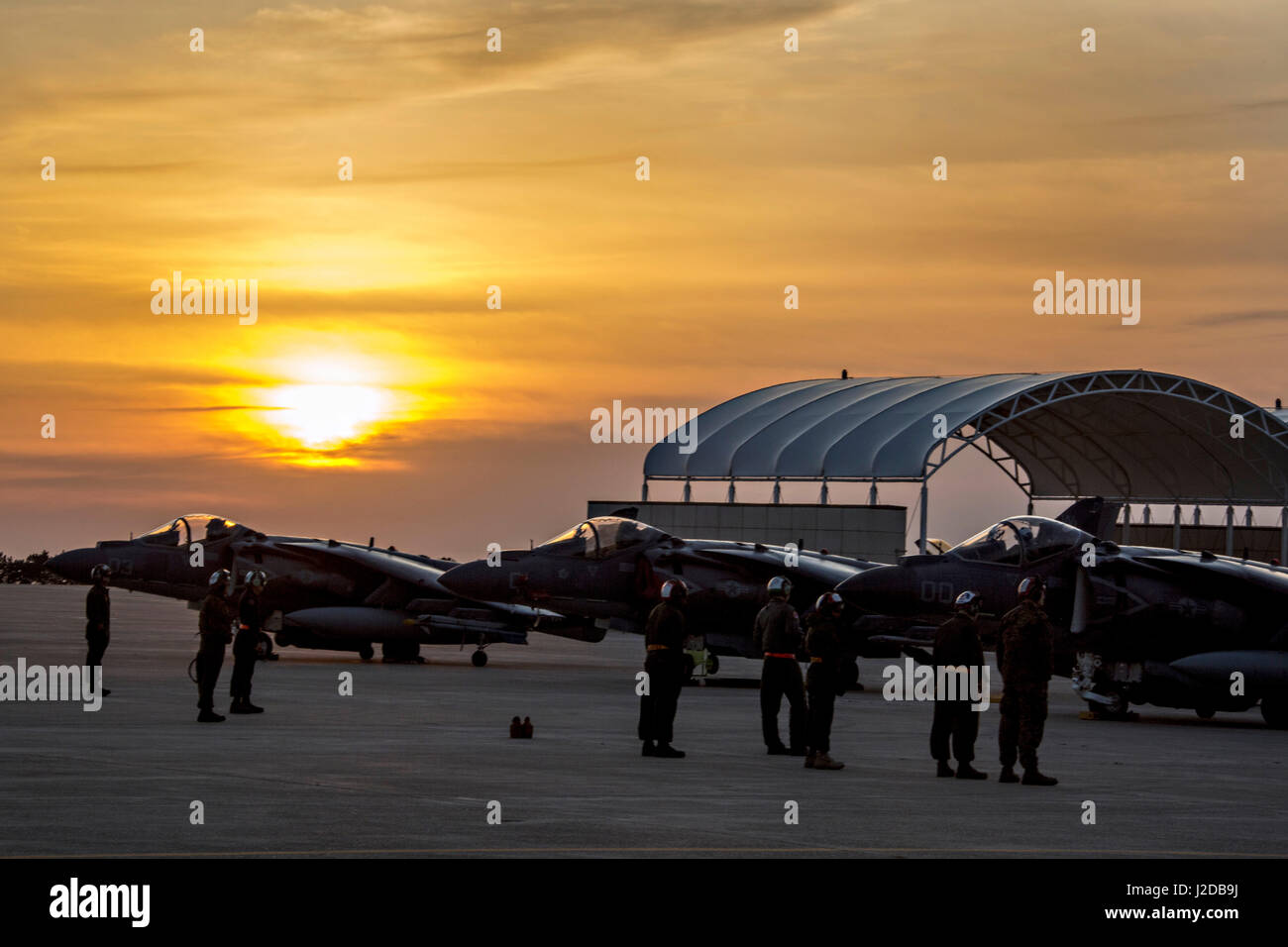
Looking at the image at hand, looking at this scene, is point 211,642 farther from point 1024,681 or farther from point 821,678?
→ point 1024,681

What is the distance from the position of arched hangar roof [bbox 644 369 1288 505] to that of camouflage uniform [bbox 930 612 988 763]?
3370cm

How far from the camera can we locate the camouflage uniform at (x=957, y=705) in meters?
16.5

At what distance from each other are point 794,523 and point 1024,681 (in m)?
38.3

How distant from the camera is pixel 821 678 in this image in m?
17.3

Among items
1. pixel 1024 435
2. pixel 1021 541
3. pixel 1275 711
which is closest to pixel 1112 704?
pixel 1275 711

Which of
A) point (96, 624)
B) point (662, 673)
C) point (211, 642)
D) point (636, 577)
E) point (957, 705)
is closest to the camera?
point (957, 705)

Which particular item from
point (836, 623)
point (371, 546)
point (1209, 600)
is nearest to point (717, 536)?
point (371, 546)

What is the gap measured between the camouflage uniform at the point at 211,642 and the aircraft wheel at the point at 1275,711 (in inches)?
578

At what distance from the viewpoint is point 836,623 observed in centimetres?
1808

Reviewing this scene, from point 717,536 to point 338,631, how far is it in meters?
23.8

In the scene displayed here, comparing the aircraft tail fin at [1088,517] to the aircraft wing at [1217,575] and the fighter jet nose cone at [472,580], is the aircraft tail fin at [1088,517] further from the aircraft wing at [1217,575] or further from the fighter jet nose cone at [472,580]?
the fighter jet nose cone at [472,580]

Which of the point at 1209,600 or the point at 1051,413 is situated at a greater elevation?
the point at 1051,413
